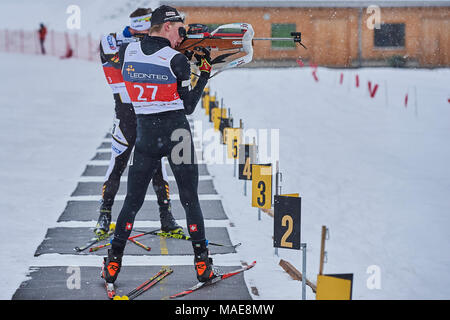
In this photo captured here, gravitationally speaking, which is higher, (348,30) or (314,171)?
(348,30)

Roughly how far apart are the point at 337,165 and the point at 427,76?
1583 cm

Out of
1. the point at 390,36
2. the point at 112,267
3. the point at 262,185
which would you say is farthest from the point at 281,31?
the point at 112,267

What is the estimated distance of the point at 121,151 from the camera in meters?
6.34

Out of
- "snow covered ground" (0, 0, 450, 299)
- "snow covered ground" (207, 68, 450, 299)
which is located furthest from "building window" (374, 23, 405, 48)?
"snow covered ground" (207, 68, 450, 299)

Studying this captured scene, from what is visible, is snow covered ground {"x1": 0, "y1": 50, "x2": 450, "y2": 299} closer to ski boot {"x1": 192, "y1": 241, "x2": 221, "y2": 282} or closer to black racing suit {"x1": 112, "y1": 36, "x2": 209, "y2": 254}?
ski boot {"x1": 192, "y1": 241, "x2": 221, "y2": 282}

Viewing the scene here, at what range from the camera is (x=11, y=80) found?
2541 centimetres

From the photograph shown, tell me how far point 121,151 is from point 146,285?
1.67 meters

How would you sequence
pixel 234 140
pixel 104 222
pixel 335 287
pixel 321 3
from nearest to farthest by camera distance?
pixel 335 287 → pixel 104 222 → pixel 234 140 → pixel 321 3

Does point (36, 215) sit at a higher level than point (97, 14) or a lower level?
lower

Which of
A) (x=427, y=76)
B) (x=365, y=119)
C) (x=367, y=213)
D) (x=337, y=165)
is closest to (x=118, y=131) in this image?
(x=367, y=213)

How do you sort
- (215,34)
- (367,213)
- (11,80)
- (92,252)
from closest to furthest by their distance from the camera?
1. (215,34)
2. (92,252)
3. (367,213)
4. (11,80)

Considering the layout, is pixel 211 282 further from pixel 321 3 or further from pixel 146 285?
pixel 321 3

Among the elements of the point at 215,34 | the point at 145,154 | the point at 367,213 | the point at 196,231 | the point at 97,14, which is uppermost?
the point at 97,14
